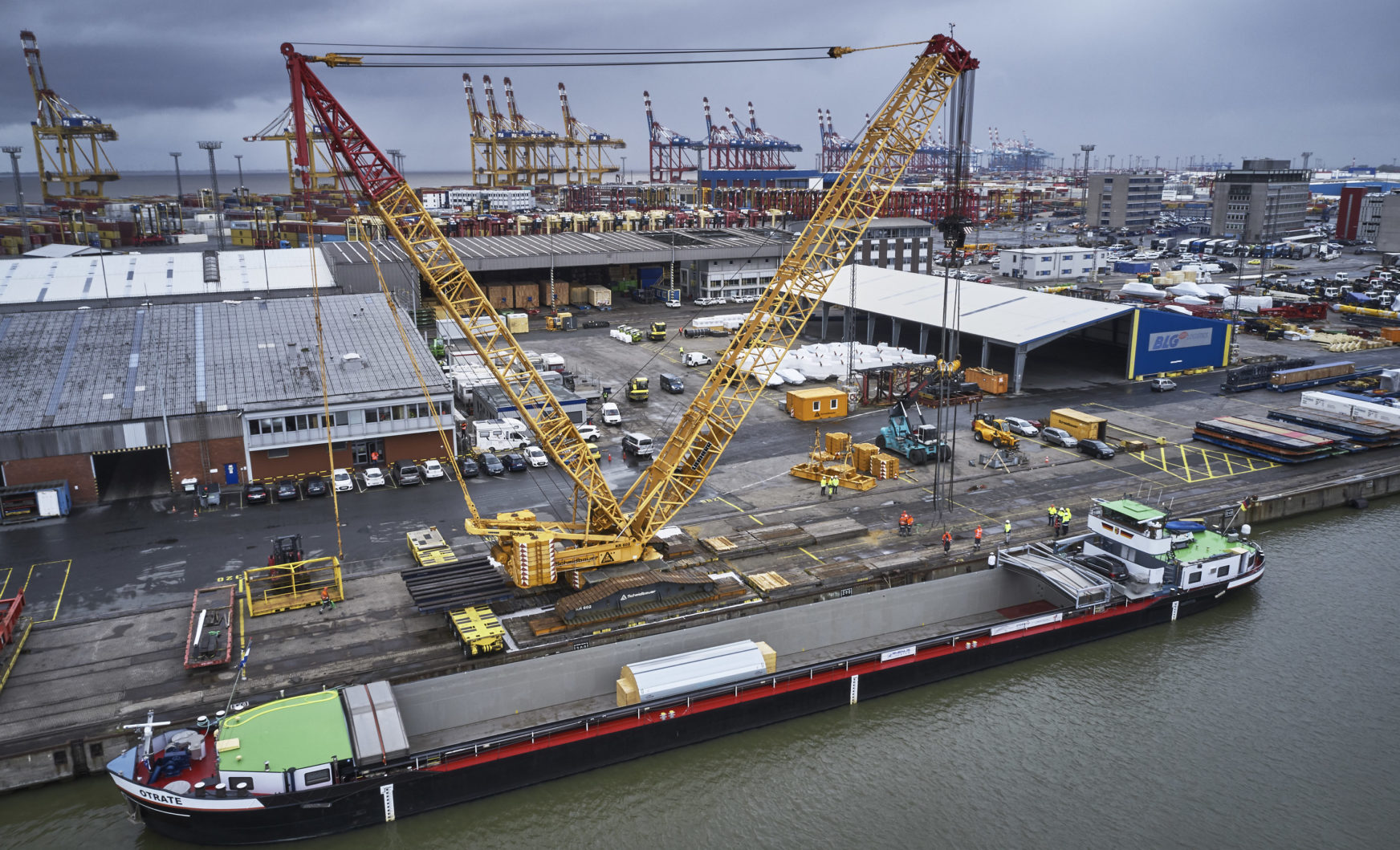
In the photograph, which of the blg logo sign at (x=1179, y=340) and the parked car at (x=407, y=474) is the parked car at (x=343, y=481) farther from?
the blg logo sign at (x=1179, y=340)

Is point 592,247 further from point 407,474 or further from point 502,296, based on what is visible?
point 407,474

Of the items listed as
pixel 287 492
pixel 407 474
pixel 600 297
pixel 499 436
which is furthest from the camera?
pixel 600 297

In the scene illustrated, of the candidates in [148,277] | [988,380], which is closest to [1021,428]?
[988,380]

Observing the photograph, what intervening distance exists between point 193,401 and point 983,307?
4587 centimetres

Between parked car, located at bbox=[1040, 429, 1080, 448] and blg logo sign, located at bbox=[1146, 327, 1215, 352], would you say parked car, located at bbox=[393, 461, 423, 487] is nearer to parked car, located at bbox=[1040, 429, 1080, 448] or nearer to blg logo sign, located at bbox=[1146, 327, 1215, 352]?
parked car, located at bbox=[1040, 429, 1080, 448]

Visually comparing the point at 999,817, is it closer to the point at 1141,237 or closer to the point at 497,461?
the point at 497,461

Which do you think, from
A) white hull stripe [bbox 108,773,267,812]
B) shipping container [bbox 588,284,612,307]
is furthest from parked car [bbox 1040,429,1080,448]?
shipping container [bbox 588,284,612,307]

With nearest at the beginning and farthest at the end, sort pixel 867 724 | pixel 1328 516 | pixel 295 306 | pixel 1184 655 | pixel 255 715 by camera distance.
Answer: pixel 255 715 → pixel 867 724 → pixel 1184 655 → pixel 1328 516 → pixel 295 306

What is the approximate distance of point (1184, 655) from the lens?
2825cm

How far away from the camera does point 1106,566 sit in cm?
3039

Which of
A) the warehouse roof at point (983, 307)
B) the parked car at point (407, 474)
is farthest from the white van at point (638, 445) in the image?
the warehouse roof at point (983, 307)

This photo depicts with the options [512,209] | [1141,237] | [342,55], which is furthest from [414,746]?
[1141,237]

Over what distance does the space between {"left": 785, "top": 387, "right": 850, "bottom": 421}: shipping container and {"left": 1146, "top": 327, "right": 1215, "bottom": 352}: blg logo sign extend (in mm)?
21116

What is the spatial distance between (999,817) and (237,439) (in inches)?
1321
